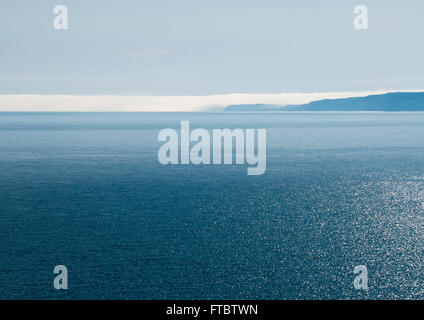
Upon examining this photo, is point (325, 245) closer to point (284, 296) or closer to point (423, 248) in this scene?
point (423, 248)

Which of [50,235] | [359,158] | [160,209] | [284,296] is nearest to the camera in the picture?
[284,296]

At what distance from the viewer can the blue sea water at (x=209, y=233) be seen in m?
37.9

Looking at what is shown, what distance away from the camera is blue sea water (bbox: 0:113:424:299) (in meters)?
37.9

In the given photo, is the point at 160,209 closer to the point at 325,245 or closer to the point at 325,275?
the point at 325,245

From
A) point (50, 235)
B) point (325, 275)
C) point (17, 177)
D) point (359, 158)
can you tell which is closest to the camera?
point (325, 275)

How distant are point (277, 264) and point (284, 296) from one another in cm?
576

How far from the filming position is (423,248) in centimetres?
4662

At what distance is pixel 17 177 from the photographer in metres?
86.1

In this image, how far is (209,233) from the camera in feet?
167
